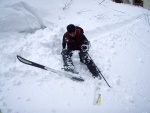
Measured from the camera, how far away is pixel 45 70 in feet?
13.5

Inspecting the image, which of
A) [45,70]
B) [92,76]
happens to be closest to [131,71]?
[92,76]

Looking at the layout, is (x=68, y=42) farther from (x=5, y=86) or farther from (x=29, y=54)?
(x=5, y=86)

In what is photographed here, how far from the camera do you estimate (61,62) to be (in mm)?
4500

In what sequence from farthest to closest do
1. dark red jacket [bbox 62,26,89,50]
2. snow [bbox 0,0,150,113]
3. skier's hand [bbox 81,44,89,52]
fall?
1. dark red jacket [bbox 62,26,89,50]
2. skier's hand [bbox 81,44,89,52]
3. snow [bbox 0,0,150,113]

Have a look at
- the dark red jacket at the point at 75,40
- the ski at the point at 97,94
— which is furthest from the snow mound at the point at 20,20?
the ski at the point at 97,94

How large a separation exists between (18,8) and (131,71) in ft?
14.1

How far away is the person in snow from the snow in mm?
238

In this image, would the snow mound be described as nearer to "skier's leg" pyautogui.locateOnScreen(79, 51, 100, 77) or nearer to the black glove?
the black glove

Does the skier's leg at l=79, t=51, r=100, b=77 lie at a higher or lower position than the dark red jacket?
lower

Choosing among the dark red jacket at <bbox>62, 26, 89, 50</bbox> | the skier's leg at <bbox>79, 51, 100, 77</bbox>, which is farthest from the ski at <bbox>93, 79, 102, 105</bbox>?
the dark red jacket at <bbox>62, 26, 89, 50</bbox>

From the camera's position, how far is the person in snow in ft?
13.5

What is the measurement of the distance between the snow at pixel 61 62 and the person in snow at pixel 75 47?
0.24 metres

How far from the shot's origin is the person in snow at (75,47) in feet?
13.5

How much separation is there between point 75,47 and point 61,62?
60 cm
